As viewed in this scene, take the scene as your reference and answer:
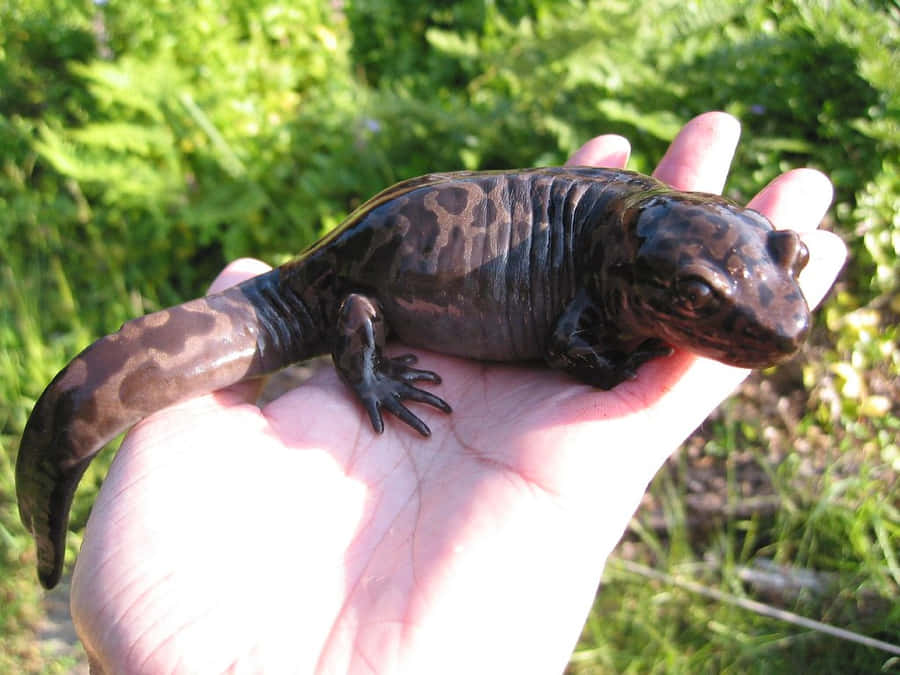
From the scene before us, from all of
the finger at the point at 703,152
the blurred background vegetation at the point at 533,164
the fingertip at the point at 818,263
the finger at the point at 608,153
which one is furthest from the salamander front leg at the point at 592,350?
the blurred background vegetation at the point at 533,164

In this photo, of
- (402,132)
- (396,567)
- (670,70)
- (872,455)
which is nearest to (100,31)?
(402,132)

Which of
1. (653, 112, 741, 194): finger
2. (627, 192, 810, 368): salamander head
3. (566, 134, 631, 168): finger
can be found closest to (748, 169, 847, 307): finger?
(653, 112, 741, 194): finger

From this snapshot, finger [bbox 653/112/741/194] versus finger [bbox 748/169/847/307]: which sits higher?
finger [bbox 653/112/741/194]

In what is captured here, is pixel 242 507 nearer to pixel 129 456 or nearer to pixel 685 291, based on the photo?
pixel 129 456

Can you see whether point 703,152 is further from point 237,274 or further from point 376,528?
point 237,274

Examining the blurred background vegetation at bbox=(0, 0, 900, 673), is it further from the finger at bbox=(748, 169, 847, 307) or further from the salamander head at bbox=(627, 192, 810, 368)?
the salamander head at bbox=(627, 192, 810, 368)

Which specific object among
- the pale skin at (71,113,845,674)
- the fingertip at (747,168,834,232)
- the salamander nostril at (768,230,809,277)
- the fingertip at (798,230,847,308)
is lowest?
the pale skin at (71,113,845,674)
